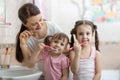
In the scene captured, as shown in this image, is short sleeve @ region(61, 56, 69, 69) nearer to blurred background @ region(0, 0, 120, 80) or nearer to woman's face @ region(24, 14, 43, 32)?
woman's face @ region(24, 14, 43, 32)

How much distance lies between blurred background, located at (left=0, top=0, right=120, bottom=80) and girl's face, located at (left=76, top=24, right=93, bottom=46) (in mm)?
541

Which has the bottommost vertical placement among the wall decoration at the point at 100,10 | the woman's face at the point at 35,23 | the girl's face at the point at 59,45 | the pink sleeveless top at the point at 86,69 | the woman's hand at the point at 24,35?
the pink sleeveless top at the point at 86,69

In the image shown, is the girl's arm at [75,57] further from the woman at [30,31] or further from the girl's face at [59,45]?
the woman at [30,31]

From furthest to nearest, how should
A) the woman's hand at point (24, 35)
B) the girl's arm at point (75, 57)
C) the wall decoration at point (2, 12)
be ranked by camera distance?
1. the wall decoration at point (2, 12)
2. the woman's hand at point (24, 35)
3. the girl's arm at point (75, 57)

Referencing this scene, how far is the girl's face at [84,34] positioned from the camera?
147 cm

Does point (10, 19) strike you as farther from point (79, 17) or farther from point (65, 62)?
point (65, 62)

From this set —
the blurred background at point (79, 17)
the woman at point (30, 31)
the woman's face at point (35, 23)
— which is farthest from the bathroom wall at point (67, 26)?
the woman's face at point (35, 23)

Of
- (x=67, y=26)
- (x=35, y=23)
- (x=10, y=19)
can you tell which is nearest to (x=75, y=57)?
(x=35, y=23)

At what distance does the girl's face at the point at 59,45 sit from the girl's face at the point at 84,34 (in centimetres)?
9

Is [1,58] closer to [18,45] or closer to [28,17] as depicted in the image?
[18,45]

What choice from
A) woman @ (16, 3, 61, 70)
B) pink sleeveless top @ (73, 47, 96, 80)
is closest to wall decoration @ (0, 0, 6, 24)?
woman @ (16, 3, 61, 70)

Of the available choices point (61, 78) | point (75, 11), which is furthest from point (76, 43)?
point (75, 11)

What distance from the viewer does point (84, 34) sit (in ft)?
4.83

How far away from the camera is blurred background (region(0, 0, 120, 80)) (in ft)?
6.59
